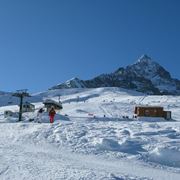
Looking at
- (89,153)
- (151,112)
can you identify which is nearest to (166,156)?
(89,153)

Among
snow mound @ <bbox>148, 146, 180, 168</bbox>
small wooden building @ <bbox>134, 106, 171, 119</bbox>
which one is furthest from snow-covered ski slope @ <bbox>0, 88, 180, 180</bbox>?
small wooden building @ <bbox>134, 106, 171, 119</bbox>

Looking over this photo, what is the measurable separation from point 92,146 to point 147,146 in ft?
8.91

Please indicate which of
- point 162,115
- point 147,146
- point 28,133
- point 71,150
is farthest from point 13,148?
point 162,115

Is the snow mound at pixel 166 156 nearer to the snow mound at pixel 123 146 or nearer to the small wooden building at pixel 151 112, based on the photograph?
the snow mound at pixel 123 146

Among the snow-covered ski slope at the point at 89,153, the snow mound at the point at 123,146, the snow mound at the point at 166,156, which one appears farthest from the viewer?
the snow mound at the point at 123,146

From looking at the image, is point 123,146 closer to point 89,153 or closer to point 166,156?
point 89,153

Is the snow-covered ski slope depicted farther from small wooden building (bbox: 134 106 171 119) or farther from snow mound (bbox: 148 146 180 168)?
small wooden building (bbox: 134 106 171 119)

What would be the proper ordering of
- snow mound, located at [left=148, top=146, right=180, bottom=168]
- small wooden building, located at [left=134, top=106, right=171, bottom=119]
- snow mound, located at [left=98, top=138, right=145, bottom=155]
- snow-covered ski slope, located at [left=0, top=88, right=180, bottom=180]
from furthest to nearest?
small wooden building, located at [left=134, top=106, right=171, bottom=119]
snow mound, located at [left=98, top=138, right=145, bottom=155]
snow mound, located at [left=148, top=146, right=180, bottom=168]
snow-covered ski slope, located at [left=0, top=88, right=180, bottom=180]

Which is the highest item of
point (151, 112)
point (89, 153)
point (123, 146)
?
point (151, 112)

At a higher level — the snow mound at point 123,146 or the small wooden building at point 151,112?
the small wooden building at point 151,112

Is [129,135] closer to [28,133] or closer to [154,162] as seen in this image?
[154,162]

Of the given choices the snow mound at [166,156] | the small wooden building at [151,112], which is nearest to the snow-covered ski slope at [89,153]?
the snow mound at [166,156]

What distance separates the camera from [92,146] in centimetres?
2092

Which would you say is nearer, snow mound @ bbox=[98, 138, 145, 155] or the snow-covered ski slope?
the snow-covered ski slope
